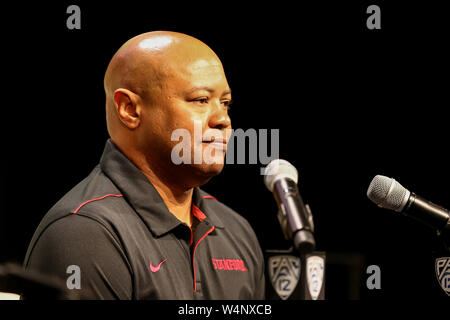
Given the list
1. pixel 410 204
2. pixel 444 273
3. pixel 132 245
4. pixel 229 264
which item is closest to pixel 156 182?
pixel 132 245

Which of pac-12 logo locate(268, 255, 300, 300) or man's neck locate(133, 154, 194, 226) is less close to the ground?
man's neck locate(133, 154, 194, 226)

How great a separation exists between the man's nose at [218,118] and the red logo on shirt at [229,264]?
54 centimetres

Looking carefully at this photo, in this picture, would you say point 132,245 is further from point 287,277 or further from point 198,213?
point 287,277

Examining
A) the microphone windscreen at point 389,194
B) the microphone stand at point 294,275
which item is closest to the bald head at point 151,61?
the microphone windscreen at point 389,194

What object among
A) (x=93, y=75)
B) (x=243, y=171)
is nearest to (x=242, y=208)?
(x=243, y=171)

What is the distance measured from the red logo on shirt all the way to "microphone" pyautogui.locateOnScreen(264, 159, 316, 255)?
2.46ft

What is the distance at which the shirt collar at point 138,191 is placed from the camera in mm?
2180

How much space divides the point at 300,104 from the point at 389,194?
1.42 meters

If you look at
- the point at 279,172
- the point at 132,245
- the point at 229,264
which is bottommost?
the point at 229,264

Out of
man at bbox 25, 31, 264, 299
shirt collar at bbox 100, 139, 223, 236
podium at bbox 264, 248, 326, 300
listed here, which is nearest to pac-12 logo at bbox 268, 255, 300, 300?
podium at bbox 264, 248, 326, 300

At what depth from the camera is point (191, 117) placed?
2209mm

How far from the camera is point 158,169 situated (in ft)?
7.51

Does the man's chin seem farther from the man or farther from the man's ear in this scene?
the man's ear

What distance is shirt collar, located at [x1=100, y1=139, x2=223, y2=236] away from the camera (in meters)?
2.18
